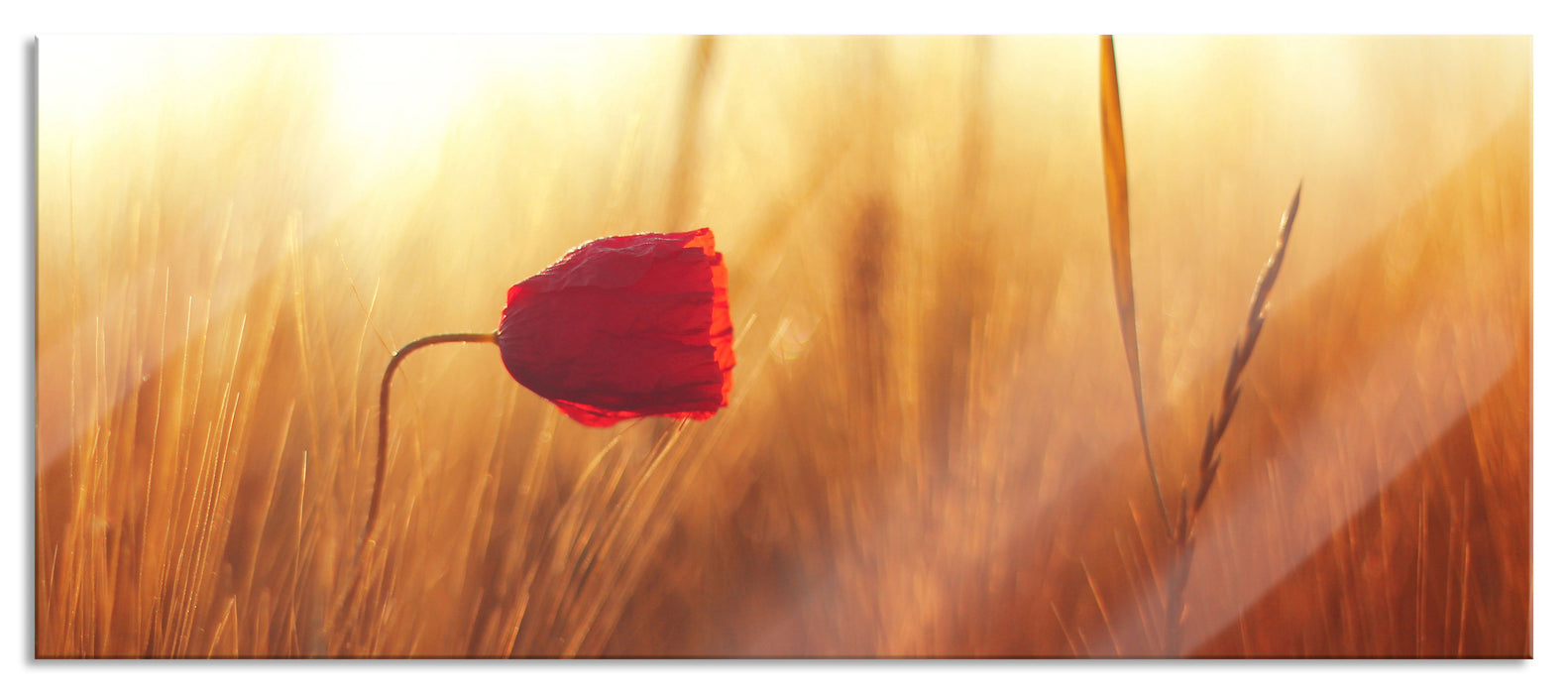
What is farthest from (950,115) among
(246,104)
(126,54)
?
(126,54)

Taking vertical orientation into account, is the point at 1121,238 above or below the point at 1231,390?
above

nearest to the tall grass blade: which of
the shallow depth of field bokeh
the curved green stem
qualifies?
Result: the shallow depth of field bokeh

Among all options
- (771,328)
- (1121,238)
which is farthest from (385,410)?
(1121,238)

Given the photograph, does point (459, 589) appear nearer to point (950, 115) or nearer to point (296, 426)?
point (296, 426)

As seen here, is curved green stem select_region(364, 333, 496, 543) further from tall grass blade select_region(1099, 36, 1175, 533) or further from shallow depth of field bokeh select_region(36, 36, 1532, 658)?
tall grass blade select_region(1099, 36, 1175, 533)

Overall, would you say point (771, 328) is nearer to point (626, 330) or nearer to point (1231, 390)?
point (626, 330)

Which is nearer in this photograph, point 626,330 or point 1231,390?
point 626,330
